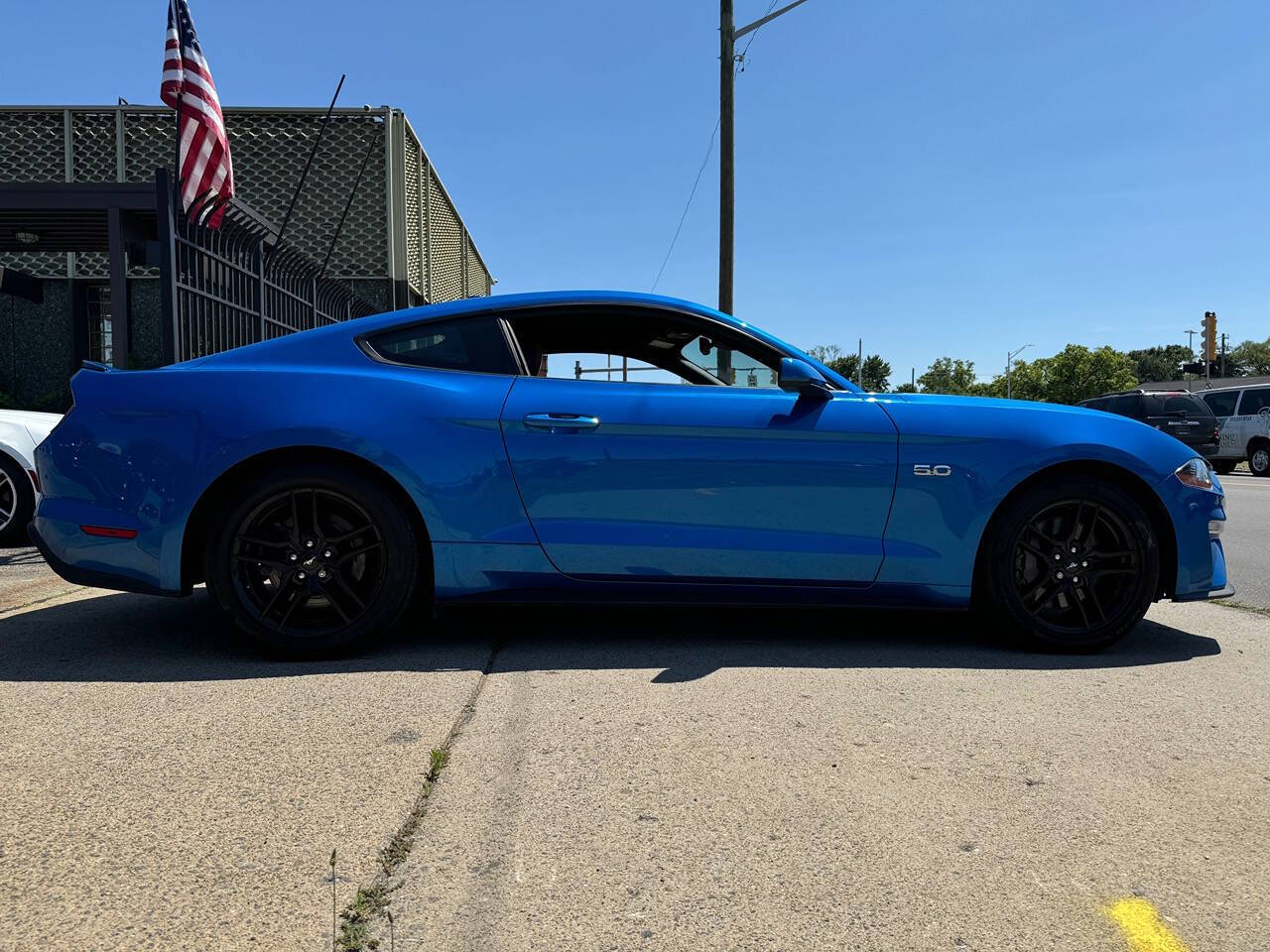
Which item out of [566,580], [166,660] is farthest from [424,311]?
[166,660]

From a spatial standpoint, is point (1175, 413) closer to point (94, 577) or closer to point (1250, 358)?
point (94, 577)

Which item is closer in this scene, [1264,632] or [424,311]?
[424,311]

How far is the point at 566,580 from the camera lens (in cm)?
355

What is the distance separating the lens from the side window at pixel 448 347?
12.1 feet

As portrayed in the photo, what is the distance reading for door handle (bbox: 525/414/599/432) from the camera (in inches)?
138

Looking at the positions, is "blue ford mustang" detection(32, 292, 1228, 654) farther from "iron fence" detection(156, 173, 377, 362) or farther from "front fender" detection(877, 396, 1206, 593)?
"iron fence" detection(156, 173, 377, 362)

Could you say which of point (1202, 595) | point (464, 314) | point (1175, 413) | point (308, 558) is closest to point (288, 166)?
point (464, 314)

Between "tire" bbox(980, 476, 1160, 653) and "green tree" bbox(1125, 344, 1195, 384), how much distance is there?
442ft

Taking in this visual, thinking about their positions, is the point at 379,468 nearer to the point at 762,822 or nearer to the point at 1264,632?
the point at 762,822

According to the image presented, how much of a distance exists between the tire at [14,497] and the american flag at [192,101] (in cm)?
243

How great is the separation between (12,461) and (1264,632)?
24.0ft

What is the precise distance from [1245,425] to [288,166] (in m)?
19.7

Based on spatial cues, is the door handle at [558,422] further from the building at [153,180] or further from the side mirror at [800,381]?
the building at [153,180]

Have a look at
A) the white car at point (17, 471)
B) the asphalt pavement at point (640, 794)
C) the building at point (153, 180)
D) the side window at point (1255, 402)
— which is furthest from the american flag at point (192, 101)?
the side window at point (1255, 402)
